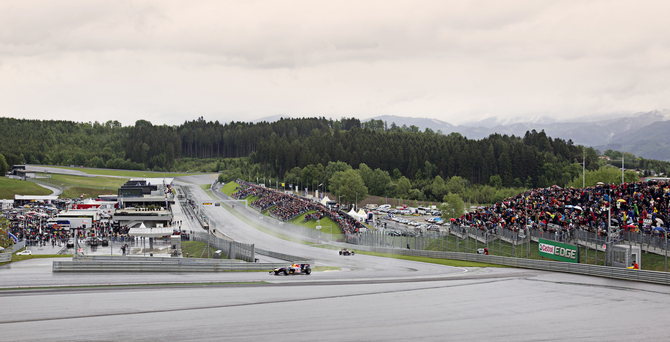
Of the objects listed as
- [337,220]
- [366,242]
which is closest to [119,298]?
[366,242]

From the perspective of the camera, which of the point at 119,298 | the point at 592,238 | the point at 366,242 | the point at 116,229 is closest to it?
the point at 119,298

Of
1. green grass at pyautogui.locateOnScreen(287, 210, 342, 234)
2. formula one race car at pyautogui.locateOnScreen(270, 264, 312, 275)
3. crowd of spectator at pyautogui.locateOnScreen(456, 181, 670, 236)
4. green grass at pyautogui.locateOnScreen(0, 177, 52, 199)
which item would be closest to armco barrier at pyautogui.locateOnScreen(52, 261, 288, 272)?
formula one race car at pyautogui.locateOnScreen(270, 264, 312, 275)

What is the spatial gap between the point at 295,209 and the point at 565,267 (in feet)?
165

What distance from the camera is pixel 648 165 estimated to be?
470 ft

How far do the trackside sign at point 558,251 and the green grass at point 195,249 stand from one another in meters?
26.6

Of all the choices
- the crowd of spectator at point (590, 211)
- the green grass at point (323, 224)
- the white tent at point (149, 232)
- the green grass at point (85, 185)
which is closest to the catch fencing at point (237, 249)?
the white tent at point (149, 232)

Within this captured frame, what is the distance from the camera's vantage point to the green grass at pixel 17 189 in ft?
329

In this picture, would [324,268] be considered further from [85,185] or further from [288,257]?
[85,185]

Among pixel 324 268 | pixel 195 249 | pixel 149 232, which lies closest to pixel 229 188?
pixel 149 232

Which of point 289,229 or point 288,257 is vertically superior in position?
point 288,257

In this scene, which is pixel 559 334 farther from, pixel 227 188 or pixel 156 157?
pixel 156 157

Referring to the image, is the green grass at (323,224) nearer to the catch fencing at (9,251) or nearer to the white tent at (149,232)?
the white tent at (149,232)

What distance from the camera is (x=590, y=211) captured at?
32344 millimetres

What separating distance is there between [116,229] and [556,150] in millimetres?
128036
